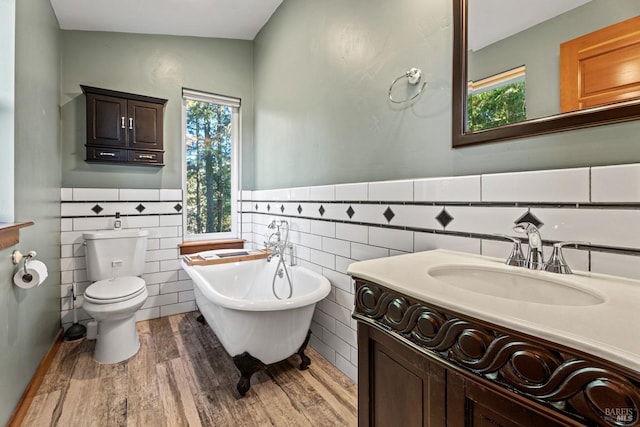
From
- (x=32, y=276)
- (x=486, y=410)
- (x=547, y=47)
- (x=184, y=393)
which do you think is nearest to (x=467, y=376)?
(x=486, y=410)

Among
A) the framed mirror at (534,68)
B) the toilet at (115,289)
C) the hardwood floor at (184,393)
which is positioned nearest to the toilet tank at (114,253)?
the toilet at (115,289)

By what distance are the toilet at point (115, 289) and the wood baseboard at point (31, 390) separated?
0.94 ft

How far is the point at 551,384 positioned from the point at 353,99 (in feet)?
5.77

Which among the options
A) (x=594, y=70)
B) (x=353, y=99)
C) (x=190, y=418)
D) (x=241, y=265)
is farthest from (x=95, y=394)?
(x=594, y=70)

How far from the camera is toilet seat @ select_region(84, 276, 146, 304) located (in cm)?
205

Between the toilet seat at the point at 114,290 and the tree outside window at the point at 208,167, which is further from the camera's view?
the tree outside window at the point at 208,167

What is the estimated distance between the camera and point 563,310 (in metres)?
0.61

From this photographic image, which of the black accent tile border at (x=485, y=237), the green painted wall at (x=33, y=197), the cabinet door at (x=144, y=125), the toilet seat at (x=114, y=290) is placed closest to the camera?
the black accent tile border at (x=485, y=237)

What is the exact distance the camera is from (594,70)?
917 mm

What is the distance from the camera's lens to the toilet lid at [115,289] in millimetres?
2070

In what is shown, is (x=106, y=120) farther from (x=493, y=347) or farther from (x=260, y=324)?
(x=493, y=347)

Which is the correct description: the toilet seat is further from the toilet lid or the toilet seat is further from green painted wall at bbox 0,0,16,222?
green painted wall at bbox 0,0,16,222

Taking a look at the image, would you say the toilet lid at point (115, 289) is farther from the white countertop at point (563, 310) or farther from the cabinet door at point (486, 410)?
the cabinet door at point (486, 410)

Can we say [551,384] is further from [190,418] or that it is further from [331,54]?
[331,54]
